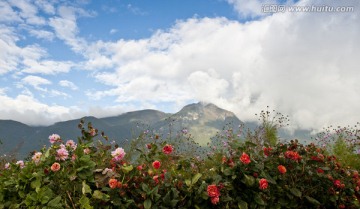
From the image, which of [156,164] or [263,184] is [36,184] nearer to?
[156,164]

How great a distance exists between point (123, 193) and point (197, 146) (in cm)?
745

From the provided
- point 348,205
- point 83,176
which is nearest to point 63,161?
point 83,176

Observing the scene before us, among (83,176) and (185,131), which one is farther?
(185,131)

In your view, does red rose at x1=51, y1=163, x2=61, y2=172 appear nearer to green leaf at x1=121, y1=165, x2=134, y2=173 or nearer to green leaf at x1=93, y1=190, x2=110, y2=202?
green leaf at x1=93, y1=190, x2=110, y2=202

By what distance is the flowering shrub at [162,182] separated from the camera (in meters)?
3.51

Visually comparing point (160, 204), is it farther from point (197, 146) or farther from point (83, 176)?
point (197, 146)

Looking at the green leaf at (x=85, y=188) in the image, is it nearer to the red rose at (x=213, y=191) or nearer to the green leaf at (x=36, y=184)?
the green leaf at (x=36, y=184)

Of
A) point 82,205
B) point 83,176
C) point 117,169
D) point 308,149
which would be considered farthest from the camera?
point 308,149

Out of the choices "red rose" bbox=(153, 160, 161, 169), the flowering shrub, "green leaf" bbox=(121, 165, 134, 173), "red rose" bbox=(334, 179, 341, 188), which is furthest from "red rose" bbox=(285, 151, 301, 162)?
"green leaf" bbox=(121, 165, 134, 173)

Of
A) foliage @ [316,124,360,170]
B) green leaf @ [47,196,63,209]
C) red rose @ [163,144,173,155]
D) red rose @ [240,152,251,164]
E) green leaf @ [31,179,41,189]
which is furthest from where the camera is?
foliage @ [316,124,360,170]

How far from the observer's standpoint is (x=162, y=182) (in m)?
3.84

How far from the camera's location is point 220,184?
12.2 ft

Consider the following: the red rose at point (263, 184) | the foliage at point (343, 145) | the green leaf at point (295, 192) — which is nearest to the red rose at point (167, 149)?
the red rose at point (263, 184)

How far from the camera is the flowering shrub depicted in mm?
3514
